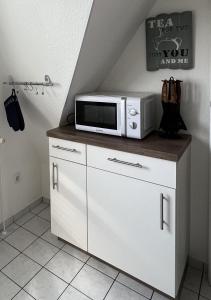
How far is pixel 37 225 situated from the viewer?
7.76 feet

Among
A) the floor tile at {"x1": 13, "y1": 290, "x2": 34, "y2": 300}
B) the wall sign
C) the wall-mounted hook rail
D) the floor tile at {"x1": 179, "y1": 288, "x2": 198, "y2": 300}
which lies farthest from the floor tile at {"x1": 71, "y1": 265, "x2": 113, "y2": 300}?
the wall sign

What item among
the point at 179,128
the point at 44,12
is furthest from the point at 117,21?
the point at 179,128

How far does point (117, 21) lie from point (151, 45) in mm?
327

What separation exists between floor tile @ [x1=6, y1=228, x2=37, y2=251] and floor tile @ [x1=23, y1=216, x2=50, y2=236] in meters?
0.06

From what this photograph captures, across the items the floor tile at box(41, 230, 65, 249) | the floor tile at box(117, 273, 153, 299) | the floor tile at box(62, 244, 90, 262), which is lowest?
the floor tile at box(117, 273, 153, 299)

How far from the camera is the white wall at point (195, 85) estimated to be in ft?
5.08

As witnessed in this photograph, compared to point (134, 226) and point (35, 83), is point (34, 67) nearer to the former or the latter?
point (35, 83)

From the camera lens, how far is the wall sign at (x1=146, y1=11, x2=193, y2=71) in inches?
61.7

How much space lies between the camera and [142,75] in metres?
1.80

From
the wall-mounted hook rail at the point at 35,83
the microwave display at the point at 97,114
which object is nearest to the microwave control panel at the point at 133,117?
the microwave display at the point at 97,114

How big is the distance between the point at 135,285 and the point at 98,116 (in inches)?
47.1

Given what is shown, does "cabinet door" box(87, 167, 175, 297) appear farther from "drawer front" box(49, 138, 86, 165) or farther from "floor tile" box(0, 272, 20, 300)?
"floor tile" box(0, 272, 20, 300)

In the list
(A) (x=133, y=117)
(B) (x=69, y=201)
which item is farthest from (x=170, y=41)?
(B) (x=69, y=201)

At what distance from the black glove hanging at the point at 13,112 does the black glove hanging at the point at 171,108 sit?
114 cm
